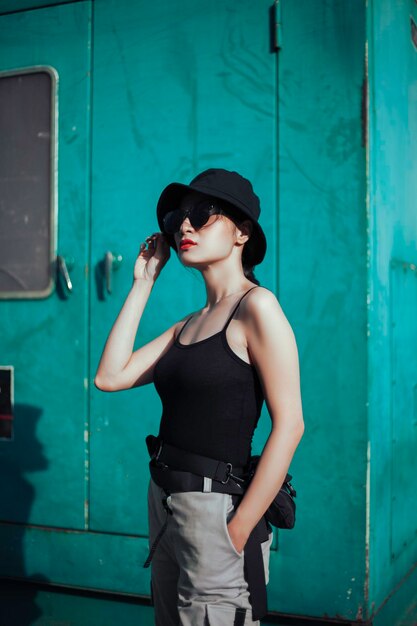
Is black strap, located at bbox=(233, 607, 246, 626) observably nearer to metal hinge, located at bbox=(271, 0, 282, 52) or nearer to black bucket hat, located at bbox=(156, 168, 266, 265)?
black bucket hat, located at bbox=(156, 168, 266, 265)

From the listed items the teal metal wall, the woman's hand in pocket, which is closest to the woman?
the woman's hand in pocket

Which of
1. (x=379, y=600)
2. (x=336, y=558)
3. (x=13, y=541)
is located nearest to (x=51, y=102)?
(x=13, y=541)

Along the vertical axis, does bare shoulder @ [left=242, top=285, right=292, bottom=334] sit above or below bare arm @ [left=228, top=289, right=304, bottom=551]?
above

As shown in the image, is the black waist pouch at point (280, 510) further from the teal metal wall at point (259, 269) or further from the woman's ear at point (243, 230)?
the teal metal wall at point (259, 269)

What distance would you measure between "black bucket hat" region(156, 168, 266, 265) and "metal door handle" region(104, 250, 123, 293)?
0.99 meters

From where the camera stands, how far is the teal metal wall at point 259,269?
267cm

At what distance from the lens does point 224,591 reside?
169cm

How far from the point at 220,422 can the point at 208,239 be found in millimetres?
435

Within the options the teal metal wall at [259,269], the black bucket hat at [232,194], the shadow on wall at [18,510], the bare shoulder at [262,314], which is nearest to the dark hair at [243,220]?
the black bucket hat at [232,194]

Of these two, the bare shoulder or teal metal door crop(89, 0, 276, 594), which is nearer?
the bare shoulder

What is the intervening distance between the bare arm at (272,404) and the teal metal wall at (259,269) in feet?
3.15

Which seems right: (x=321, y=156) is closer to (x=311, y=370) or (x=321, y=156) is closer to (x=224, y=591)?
(x=311, y=370)

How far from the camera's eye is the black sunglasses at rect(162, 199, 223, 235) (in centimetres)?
185

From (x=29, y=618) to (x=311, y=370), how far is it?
1535 mm
